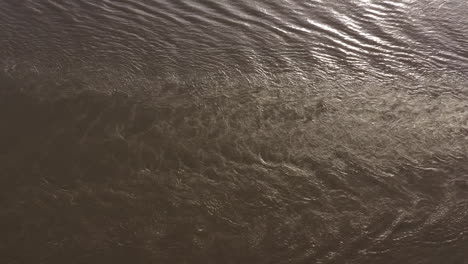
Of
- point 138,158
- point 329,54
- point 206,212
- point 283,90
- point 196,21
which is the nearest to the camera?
point 206,212

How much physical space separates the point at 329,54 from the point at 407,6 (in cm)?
167

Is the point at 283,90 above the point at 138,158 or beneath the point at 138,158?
above

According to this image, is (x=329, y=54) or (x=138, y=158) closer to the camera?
(x=138, y=158)

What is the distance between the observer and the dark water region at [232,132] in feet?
10.6

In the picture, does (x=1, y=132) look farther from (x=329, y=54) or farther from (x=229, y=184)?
(x=329, y=54)

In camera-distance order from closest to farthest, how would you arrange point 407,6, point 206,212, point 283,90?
point 206,212, point 283,90, point 407,6

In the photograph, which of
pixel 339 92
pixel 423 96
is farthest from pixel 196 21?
pixel 423 96

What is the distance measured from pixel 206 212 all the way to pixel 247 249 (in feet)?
1.43

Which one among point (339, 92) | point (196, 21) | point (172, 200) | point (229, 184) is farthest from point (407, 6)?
point (172, 200)

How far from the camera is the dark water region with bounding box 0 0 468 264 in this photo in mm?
3242

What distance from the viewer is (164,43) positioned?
5.13m

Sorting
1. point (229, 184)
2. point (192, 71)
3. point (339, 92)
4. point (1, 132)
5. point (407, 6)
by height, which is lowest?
point (1, 132)

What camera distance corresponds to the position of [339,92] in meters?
4.57

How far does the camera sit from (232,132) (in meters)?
4.04
